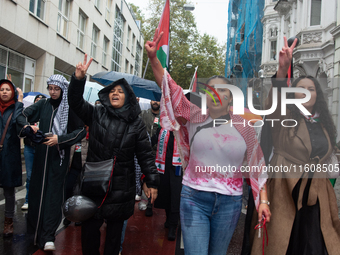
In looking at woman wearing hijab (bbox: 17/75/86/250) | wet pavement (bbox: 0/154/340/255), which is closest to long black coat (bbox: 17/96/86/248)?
woman wearing hijab (bbox: 17/75/86/250)

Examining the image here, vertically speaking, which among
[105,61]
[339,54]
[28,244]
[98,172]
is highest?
[105,61]

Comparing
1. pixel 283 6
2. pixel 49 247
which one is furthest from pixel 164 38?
pixel 283 6

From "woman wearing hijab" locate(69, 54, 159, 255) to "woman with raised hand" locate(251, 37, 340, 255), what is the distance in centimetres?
113

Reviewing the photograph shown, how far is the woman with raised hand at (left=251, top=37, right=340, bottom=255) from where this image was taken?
2.37 metres

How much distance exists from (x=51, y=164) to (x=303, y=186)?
2748 mm

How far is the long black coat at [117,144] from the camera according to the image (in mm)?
2891

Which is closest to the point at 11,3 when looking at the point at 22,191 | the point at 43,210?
the point at 22,191

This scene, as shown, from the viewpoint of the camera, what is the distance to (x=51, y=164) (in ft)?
12.3

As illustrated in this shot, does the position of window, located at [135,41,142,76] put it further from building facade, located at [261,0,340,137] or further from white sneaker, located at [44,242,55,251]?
white sneaker, located at [44,242,55,251]

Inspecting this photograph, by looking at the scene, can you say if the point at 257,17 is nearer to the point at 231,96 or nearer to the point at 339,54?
the point at 339,54

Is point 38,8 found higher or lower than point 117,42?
lower

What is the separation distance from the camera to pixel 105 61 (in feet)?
79.5

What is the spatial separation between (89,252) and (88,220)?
302 millimetres

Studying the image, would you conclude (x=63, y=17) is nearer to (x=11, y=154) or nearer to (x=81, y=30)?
(x=81, y=30)
